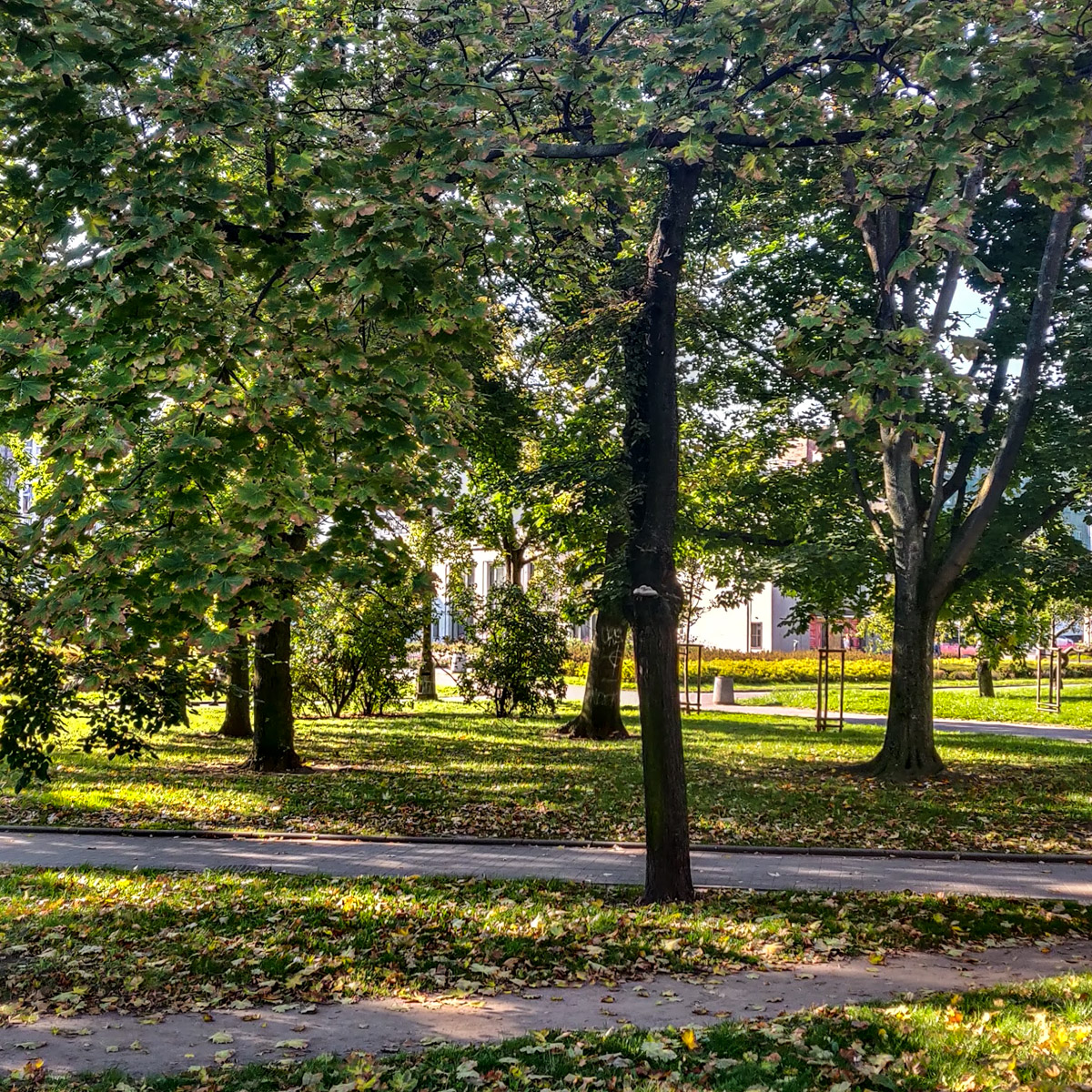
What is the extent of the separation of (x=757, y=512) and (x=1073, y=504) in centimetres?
488

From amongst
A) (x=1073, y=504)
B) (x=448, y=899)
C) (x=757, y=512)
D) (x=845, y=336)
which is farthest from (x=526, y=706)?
(x=845, y=336)

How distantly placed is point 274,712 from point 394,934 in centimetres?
953

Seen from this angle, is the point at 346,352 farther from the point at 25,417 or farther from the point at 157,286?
the point at 25,417

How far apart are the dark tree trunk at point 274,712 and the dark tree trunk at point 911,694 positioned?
28.0ft

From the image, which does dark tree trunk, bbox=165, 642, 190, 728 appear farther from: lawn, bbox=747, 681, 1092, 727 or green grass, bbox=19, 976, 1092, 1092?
lawn, bbox=747, 681, 1092, 727

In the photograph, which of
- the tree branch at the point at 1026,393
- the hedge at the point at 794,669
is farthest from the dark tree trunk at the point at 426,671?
the tree branch at the point at 1026,393

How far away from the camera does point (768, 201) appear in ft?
47.4

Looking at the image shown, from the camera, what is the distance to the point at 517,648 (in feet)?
83.5

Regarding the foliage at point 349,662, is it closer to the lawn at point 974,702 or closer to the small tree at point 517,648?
the small tree at point 517,648

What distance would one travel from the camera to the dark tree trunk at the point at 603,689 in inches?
840

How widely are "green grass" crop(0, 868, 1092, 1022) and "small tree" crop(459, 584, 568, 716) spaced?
16161 mm

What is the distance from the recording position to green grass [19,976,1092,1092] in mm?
4629

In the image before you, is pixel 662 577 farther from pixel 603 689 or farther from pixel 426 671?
pixel 426 671

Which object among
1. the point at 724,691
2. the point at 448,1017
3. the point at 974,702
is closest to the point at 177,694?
the point at 448,1017
